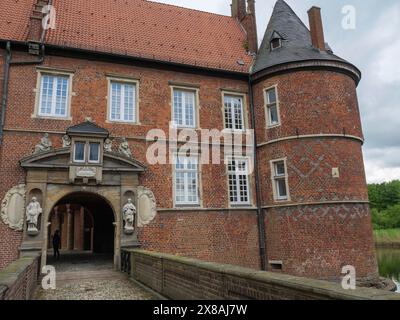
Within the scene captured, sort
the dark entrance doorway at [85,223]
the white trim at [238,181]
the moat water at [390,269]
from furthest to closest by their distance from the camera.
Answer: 1. the moat water at [390,269]
2. the dark entrance doorway at [85,223]
3. the white trim at [238,181]

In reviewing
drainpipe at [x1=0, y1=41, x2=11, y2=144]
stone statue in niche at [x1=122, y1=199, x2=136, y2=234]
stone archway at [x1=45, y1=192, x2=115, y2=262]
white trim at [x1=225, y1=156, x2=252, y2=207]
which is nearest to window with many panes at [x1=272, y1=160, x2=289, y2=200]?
white trim at [x1=225, y1=156, x2=252, y2=207]

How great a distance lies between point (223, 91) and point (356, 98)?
5.54 m

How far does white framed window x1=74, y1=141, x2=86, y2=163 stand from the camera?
1180 centimetres

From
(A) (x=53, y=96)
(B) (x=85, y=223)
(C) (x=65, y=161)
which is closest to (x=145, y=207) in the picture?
(C) (x=65, y=161)

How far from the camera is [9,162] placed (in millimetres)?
11164

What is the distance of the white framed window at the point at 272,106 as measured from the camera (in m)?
14.3

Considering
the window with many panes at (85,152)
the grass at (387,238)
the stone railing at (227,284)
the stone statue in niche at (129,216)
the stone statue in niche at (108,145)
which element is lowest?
the grass at (387,238)

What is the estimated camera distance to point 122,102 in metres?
13.2

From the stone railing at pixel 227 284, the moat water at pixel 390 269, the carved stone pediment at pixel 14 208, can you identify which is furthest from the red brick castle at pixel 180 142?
the moat water at pixel 390 269

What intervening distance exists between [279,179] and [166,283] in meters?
7.87

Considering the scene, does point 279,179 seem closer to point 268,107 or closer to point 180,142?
point 268,107

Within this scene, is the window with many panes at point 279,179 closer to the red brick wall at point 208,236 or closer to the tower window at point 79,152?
the red brick wall at point 208,236

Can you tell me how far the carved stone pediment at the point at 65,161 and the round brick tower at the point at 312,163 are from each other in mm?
5393
